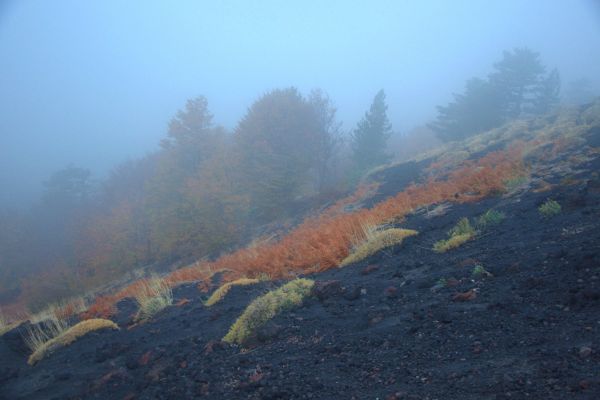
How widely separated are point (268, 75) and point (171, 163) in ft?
490

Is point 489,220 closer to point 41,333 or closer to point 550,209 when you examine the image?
point 550,209

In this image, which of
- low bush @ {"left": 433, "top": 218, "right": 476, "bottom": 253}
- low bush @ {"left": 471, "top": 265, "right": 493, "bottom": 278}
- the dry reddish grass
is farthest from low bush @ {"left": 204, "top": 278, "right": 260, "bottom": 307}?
low bush @ {"left": 471, "top": 265, "right": 493, "bottom": 278}

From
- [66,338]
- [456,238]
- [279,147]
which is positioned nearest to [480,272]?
[456,238]

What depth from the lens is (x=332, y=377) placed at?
362cm

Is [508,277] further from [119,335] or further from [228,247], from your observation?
[228,247]

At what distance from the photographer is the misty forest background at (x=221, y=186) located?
65.1ft

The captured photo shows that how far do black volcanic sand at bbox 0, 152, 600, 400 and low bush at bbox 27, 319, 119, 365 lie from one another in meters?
0.23

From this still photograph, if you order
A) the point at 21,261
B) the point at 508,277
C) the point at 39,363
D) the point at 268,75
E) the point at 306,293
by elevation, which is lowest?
the point at 508,277

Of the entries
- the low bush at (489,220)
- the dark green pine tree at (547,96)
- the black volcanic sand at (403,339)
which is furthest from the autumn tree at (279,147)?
the dark green pine tree at (547,96)

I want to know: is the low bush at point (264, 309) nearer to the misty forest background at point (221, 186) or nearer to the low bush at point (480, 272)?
A: the low bush at point (480, 272)

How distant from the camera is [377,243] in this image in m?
7.84

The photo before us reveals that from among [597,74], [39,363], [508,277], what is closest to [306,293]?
[508,277]

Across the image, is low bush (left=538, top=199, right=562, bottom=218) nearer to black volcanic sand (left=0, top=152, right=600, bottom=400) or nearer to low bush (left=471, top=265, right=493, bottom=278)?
black volcanic sand (left=0, top=152, right=600, bottom=400)

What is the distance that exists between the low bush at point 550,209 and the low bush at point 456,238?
1.26 metres
